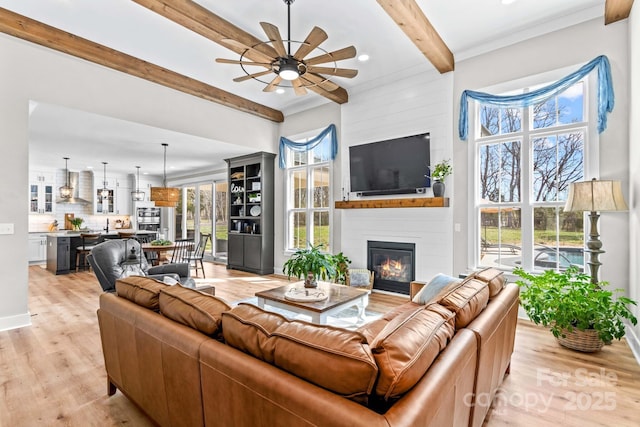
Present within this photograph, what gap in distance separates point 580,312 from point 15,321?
5.77 metres

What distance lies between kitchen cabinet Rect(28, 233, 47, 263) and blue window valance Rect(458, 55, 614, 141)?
983 centimetres

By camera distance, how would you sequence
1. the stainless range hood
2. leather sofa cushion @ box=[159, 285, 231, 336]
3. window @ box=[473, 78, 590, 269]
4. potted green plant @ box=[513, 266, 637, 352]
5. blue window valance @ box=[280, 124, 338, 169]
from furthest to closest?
the stainless range hood < blue window valance @ box=[280, 124, 338, 169] < window @ box=[473, 78, 590, 269] < potted green plant @ box=[513, 266, 637, 352] < leather sofa cushion @ box=[159, 285, 231, 336]

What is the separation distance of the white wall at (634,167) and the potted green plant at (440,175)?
5.97ft

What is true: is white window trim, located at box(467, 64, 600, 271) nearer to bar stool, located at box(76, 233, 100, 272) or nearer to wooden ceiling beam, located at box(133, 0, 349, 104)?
wooden ceiling beam, located at box(133, 0, 349, 104)

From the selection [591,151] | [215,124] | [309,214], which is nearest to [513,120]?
[591,151]

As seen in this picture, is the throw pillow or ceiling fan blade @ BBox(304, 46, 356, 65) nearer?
the throw pillow

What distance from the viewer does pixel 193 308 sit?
1.51 meters

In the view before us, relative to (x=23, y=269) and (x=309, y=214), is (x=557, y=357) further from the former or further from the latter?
(x=23, y=269)

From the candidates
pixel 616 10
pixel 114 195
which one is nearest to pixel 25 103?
pixel 616 10

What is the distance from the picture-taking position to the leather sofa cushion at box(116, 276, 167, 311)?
5.83 ft

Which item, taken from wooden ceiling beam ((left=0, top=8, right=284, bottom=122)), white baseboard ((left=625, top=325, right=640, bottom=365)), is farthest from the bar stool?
white baseboard ((left=625, top=325, right=640, bottom=365))

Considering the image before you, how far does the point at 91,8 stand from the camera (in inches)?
128

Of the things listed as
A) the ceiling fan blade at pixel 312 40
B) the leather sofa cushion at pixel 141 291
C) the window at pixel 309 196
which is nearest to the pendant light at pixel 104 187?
the window at pixel 309 196

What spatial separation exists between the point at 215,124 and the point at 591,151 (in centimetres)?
529
